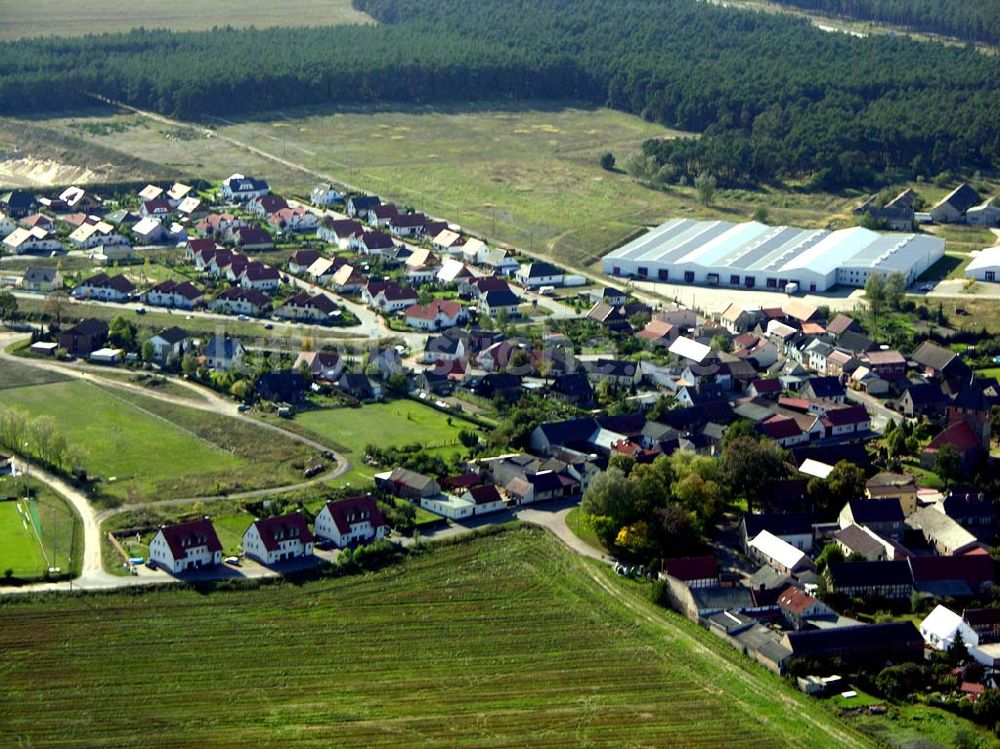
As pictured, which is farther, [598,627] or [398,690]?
[598,627]

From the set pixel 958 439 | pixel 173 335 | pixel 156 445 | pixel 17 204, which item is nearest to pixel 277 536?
pixel 156 445

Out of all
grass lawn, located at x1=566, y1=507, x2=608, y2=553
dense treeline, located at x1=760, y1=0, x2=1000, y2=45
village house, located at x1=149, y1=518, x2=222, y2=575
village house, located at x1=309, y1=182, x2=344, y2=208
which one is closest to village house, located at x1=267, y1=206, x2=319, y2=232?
village house, located at x1=309, y1=182, x2=344, y2=208

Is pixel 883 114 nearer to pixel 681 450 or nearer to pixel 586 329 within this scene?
pixel 586 329

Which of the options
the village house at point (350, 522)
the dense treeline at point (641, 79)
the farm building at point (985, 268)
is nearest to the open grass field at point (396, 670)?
the village house at point (350, 522)

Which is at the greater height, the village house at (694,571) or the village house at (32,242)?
the village house at (694,571)

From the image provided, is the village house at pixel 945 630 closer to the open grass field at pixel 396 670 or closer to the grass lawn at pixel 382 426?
the open grass field at pixel 396 670

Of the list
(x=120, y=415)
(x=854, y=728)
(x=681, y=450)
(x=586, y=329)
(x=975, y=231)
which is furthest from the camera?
(x=975, y=231)

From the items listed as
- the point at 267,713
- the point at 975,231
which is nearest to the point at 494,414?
the point at 267,713
